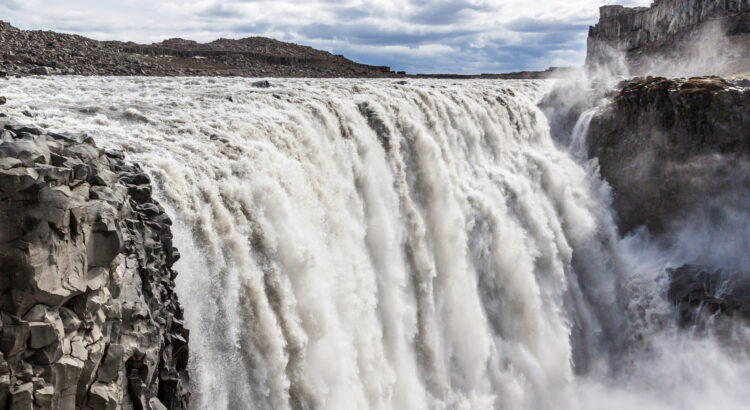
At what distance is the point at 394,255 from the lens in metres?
16.3

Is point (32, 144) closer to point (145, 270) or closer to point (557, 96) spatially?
point (145, 270)

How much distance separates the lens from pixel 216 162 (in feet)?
38.3

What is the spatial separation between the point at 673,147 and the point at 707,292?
5.78m

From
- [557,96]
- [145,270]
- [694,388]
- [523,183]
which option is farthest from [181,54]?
[145,270]

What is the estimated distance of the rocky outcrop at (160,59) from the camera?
105 feet

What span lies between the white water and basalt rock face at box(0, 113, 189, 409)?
1.11 m

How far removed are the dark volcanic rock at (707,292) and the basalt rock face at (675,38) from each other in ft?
84.1

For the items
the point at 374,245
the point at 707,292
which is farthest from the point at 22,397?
the point at 707,292

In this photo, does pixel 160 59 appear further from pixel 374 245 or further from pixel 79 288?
pixel 79 288

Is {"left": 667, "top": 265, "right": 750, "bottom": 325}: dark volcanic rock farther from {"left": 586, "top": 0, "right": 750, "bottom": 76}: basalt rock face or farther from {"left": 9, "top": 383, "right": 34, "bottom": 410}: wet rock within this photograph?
{"left": 586, "top": 0, "right": 750, "bottom": 76}: basalt rock face

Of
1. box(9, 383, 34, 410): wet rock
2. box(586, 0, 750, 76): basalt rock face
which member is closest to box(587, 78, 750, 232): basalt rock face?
box(586, 0, 750, 76): basalt rock face

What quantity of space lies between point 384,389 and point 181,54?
5377 cm

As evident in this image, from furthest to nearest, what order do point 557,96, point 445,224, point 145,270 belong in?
point 557,96 → point 445,224 → point 145,270

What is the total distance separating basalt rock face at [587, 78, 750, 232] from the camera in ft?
78.7
